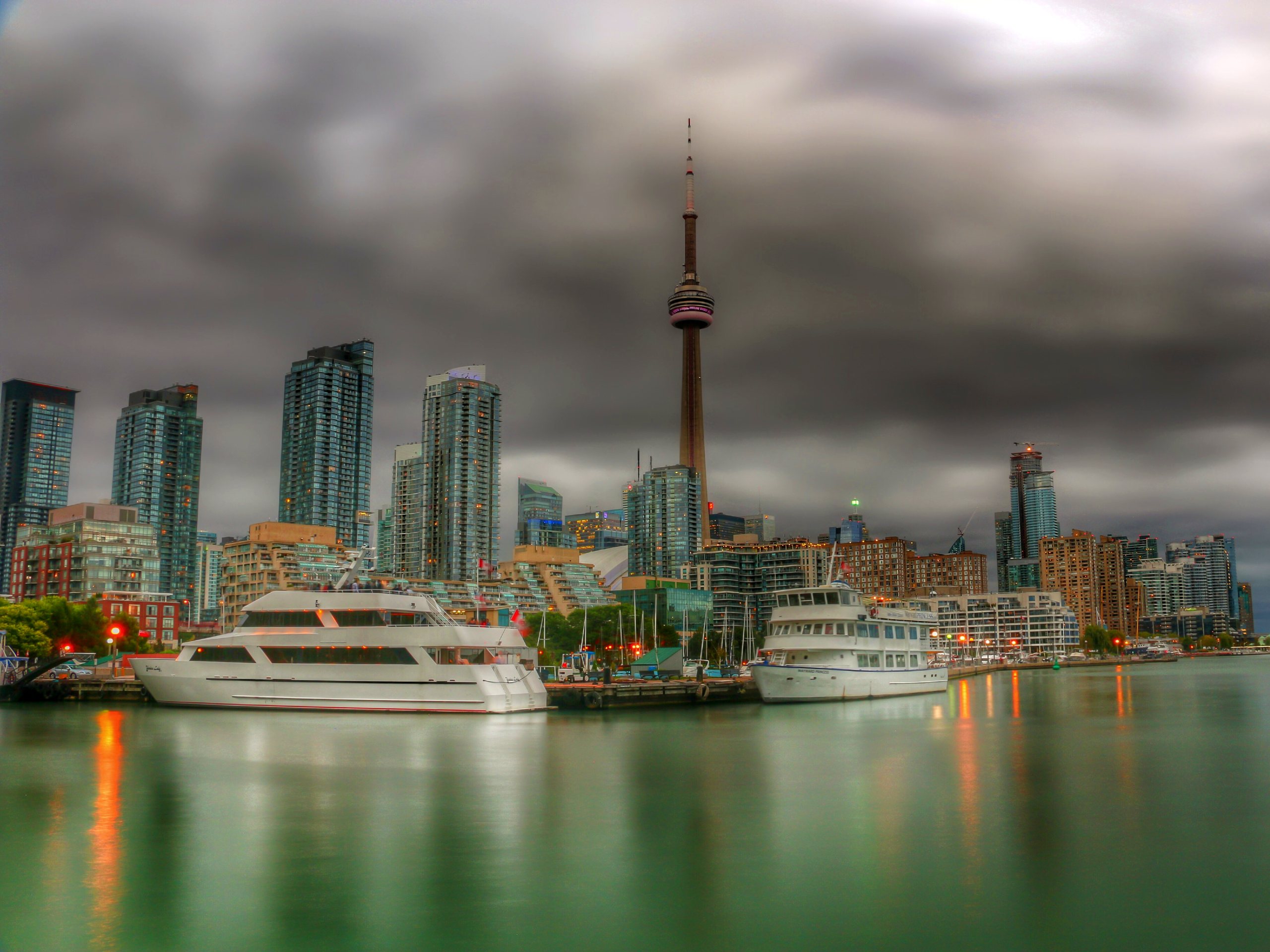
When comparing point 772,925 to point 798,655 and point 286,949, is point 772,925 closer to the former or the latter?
point 286,949

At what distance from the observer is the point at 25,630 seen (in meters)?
88.4

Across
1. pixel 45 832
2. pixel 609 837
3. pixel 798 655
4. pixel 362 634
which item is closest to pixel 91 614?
pixel 362 634

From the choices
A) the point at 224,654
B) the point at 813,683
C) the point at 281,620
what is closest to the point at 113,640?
the point at 224,654

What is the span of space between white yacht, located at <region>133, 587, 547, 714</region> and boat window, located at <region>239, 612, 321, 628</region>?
0.20 feet

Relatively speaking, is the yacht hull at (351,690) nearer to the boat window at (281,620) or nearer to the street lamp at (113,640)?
the boat window at (281,620)

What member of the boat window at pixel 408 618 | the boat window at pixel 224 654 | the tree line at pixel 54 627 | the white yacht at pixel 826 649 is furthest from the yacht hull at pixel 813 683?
the tree line at pixel 54 627

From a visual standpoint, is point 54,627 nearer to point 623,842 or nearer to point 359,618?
point 359,618

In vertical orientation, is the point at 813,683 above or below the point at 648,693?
above

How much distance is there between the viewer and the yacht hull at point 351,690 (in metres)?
60.3

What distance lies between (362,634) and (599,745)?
2018 centimetres

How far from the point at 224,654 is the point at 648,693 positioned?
29035mm

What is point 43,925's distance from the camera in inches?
752

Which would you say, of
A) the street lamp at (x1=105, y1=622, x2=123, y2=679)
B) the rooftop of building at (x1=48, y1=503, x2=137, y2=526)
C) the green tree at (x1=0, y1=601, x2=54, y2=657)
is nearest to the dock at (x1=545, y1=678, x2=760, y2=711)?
the street lamp at (x1=105, y1=622, x2=123, y2=679)

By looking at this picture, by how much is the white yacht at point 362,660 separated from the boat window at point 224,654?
0.23 feet
